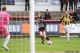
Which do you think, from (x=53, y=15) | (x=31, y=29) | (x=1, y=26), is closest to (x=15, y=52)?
(x=1, y=26)

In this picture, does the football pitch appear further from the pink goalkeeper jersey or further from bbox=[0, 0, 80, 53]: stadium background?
the pink goalkeeper jersey

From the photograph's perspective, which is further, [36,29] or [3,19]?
[36,29]

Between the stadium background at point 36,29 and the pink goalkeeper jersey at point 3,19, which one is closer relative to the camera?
the pink goalkeeper jersey at point 3,19

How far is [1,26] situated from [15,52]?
132cm

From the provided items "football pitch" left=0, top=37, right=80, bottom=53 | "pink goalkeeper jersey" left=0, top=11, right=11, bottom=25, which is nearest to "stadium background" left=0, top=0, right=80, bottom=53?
"football pitch" left=0, top=37, right=80, bottom=53

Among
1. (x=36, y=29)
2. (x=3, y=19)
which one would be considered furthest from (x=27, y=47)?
(x=36, y=29)

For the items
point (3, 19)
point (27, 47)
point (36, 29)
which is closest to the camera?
point (27, 47)

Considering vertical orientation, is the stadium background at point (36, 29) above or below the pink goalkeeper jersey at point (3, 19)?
below

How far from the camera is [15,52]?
51.9ft

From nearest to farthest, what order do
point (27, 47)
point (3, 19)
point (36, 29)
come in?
point (27, 47) < point (3, 19) < point (36, 29)

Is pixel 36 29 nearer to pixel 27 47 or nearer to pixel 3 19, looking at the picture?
pixel 3 19

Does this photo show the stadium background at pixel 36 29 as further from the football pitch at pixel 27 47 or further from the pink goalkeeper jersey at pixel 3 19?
the pink goalkeeper jersey at pixel 3 19

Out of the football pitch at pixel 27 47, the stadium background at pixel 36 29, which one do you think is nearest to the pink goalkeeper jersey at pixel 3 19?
the stadium background at pixel 36 29

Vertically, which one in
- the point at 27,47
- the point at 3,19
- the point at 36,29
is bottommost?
the point at 36,29
